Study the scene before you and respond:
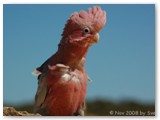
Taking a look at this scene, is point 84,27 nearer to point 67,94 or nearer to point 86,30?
point 86,30

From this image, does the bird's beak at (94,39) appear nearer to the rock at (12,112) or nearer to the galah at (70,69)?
the galah at (70,69)

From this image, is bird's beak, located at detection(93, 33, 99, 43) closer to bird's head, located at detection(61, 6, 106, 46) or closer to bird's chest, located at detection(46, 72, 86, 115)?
bird's head, located at detection(61, 6, 106, 46)

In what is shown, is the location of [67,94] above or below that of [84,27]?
below

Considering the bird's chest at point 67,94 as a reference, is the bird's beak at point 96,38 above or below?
above

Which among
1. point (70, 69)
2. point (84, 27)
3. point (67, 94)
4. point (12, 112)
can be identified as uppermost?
point (84, 27)

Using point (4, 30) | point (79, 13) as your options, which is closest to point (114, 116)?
point (79, 13)

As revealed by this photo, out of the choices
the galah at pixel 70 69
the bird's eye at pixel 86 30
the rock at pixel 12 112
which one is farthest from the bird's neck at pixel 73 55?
the rock at pixel 12 112

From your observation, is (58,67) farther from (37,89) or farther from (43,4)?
(43,4)

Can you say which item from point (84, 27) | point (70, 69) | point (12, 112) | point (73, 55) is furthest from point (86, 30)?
point (12, 112)
